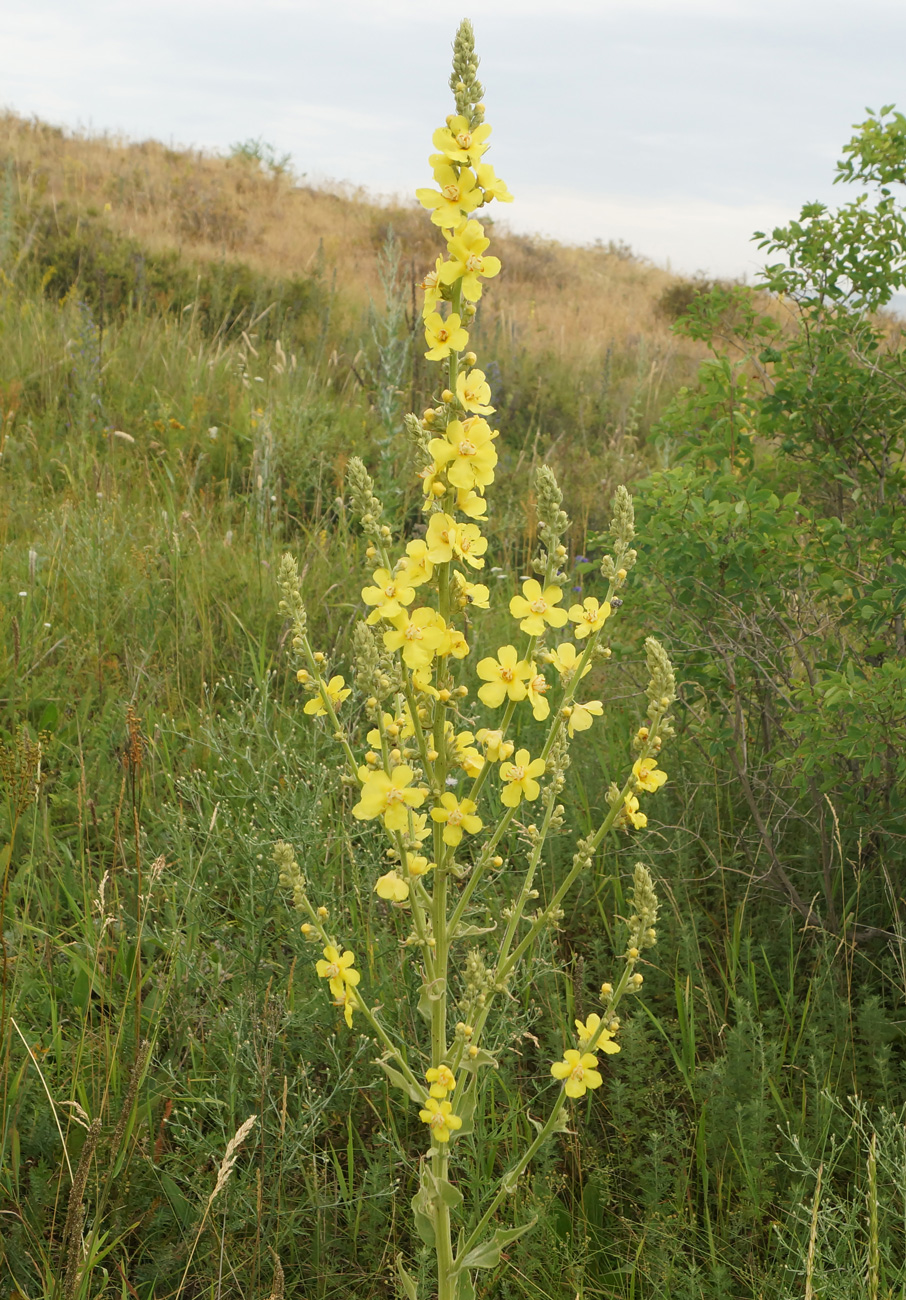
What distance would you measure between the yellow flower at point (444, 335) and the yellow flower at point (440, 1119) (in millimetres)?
1050

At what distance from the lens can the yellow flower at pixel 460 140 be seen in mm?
1217

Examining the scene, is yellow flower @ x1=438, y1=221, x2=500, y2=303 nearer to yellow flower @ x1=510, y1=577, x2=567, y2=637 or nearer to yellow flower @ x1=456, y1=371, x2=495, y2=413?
yellow flower @ x1=456, y1=371, x2=495, y2=413

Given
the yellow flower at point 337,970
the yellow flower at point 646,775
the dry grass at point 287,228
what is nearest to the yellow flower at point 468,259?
the yellow flower at point 646,775

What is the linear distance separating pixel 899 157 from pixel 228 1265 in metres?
3.36

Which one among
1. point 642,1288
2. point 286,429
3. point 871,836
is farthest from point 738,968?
point 286,429

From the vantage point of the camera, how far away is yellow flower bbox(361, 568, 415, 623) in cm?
122

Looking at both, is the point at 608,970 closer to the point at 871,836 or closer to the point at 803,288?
the point at 871,836

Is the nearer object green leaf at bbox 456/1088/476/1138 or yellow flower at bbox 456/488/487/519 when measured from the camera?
yellow flower at bbox 456/488/487/519

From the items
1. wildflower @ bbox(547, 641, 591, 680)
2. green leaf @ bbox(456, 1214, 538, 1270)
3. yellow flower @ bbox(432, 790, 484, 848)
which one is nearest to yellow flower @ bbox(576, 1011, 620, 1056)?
green leaf @ bbox(456, 1214, 538, 1270)

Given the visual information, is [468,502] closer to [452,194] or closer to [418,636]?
[418,636]

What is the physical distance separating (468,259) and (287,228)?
725 inches

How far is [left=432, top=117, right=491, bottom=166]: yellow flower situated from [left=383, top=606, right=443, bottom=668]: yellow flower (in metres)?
0.61

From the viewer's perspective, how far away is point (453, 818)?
129cm

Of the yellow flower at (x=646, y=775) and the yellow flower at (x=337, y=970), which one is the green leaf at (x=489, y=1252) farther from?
the yellow flower at (x=646, y=775)
